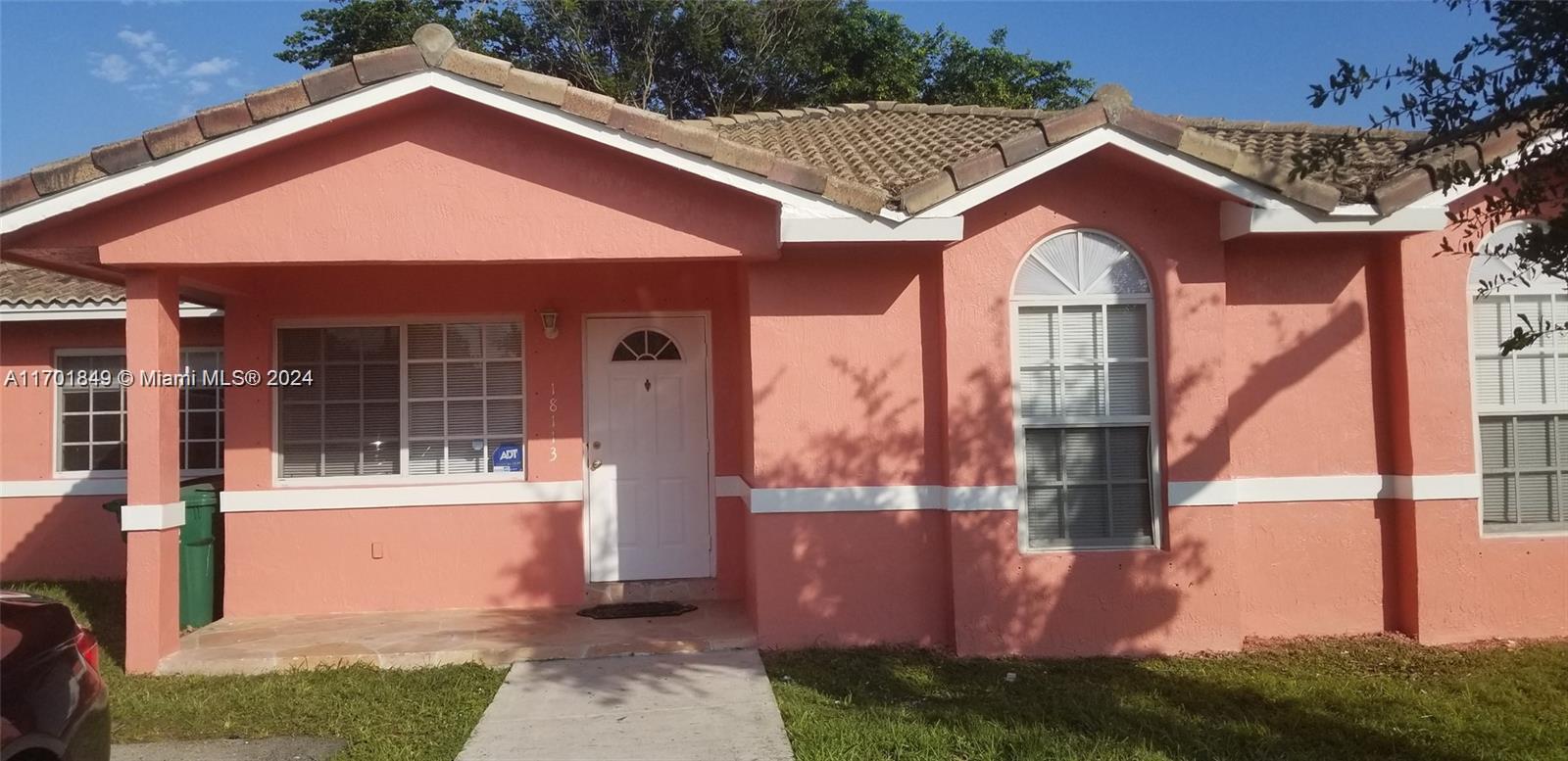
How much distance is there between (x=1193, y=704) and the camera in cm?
582

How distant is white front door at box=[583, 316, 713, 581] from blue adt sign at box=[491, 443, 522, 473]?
59 centimetres

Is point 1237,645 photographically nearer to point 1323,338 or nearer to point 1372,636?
point 1372,636

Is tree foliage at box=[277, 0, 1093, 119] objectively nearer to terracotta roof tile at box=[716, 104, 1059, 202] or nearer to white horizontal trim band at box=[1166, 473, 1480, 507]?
terracotta roof tile at box=[716, 104, 1059, 202]

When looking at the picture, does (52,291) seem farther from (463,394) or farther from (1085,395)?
(1085,395)

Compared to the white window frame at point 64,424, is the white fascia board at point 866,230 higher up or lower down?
higher up

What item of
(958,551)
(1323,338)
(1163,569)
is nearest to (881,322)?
(958,551)

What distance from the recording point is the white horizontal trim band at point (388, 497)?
8273mm

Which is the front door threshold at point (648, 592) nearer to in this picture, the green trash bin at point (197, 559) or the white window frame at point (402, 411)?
the white window frame at point (402, 411)

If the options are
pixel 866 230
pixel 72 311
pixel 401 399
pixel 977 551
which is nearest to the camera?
pixel 866 230

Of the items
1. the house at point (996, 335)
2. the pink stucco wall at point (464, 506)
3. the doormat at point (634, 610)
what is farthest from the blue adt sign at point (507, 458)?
the house at point (996, 335)

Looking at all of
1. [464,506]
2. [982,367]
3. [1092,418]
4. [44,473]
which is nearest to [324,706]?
[464,506]

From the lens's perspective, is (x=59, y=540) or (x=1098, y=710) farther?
(x=59, y=540)

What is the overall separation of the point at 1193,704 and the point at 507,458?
5.47 meters

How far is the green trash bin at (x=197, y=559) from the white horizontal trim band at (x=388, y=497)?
177 mm
